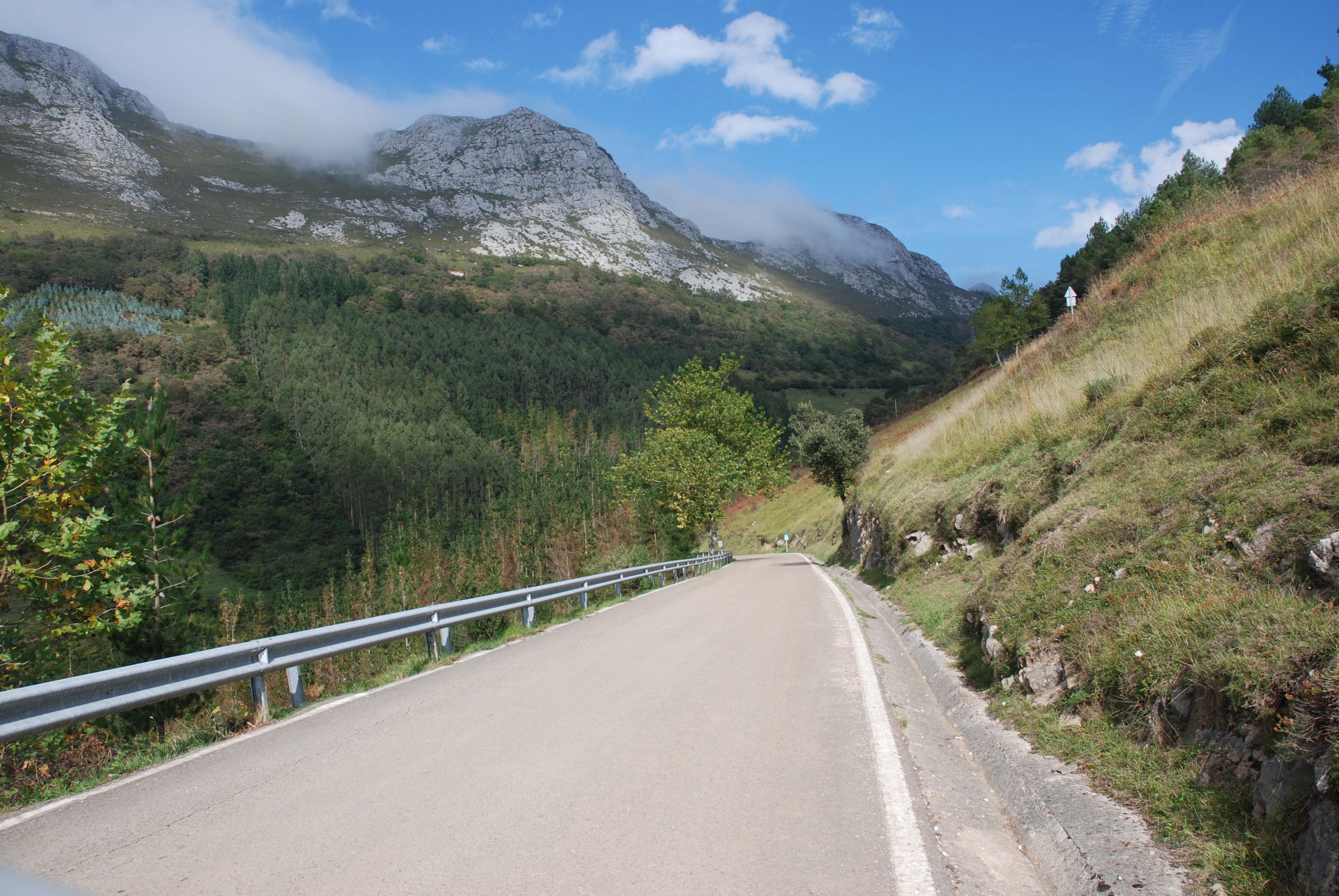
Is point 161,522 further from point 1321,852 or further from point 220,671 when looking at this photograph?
point 1321,852

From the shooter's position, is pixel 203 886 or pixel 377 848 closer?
pixel 203 886

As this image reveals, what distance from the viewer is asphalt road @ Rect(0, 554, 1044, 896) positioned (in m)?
3.26

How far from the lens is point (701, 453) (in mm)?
35094

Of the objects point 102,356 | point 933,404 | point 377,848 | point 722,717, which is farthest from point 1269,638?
point 102,356

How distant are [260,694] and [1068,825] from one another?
20.2 feet

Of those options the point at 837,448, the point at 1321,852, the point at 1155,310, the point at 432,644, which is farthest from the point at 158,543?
the point at 837,448

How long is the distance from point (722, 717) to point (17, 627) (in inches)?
420

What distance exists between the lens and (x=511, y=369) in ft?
540

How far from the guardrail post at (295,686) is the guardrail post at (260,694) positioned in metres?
0.27

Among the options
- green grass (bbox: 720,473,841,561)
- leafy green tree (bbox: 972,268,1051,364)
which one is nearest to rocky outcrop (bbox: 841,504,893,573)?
green grass (bbox: 720,473,841,561)

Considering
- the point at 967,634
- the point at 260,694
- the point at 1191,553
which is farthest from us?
the point at 967,634

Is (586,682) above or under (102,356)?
under

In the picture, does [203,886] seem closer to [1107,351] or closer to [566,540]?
[1107,351]

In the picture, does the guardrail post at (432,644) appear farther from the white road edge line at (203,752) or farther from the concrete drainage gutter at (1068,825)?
the concrete drainage gutter at (1068,825)
